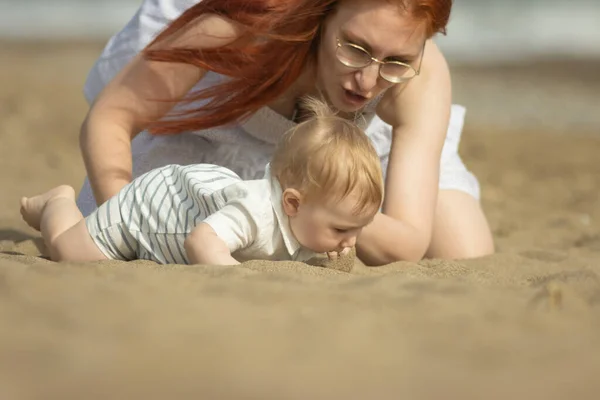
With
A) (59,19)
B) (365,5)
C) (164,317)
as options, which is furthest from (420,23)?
(59,19)

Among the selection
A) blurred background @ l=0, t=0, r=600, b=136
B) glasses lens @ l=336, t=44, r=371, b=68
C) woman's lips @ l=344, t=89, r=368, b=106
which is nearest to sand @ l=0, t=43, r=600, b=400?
woman's lips @ l=344, t=89, r=368, b=106

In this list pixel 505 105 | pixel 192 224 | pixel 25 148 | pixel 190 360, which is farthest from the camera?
pixel 505 105

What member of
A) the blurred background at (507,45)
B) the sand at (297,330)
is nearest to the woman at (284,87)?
the sand at (297,330)

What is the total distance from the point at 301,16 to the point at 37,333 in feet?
4.51

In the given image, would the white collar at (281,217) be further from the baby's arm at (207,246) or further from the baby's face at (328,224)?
the baby's arm at (207,246)

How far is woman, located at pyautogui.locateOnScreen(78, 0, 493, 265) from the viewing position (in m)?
2.83

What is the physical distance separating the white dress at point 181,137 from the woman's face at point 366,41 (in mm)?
505

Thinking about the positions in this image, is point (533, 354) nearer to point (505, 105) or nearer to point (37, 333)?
point (37, 333)

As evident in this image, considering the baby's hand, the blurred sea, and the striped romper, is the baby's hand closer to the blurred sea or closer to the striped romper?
the striped romper

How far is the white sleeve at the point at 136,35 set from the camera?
11.5 feet

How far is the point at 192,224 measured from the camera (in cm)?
269

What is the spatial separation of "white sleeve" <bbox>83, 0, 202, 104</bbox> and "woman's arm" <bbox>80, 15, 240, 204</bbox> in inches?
15.0

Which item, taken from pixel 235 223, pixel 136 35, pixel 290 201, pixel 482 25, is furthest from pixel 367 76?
pixel 482 25

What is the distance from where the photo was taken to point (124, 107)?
123 inches
